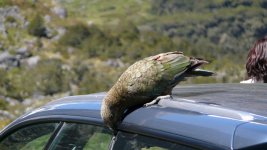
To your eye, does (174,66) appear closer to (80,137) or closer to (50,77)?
(80,137)

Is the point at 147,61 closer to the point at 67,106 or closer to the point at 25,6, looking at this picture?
the point at 67,106

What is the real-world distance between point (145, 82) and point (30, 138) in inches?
32.9

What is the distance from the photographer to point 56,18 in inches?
2249

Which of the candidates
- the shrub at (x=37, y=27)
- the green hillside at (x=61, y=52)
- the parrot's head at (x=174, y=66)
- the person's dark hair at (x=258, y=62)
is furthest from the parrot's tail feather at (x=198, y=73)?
the shrub at (x=37, y=27)

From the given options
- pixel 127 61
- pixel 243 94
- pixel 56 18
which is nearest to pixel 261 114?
pixel 243 94

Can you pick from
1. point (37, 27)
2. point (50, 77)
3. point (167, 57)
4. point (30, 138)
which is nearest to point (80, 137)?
point (30, 138)

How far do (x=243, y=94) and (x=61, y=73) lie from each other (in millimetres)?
42832

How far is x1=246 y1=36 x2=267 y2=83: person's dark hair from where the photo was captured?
Answer: 3934 mm

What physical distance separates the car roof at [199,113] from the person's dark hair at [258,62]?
1.59 metres

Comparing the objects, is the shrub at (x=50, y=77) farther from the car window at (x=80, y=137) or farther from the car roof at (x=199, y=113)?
the car roof at (x=199, y=113)

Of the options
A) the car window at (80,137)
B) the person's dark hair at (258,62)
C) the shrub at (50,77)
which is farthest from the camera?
the shrub at (50,77)

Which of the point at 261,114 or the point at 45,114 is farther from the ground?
the point at 261,114

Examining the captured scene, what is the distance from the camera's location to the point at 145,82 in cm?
196

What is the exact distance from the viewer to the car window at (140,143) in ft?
5.71
